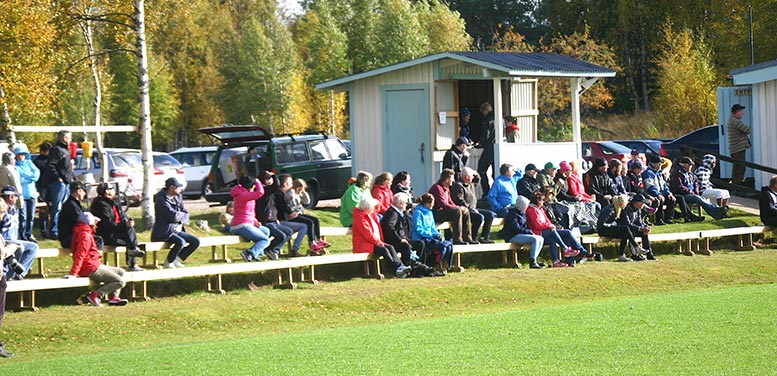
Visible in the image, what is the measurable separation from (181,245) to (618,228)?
8.35 m

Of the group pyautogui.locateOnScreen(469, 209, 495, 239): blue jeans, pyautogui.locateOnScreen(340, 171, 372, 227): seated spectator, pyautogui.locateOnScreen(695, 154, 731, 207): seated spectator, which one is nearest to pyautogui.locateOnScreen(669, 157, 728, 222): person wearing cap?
pyautogui.locateOnScreen(695, 154, 731, 207): seated spectator

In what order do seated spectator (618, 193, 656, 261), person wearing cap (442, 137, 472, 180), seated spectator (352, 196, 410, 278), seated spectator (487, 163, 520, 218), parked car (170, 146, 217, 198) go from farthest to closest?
parked car (170, 146, 217, 198)
person wearing cap (442, 137, 472, 180)
seated spectator (487, 163, 520, 218)
seated spectator (618, 193, 656, 261)
seated spectator (352, 196, 410, 278)

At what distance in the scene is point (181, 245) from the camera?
19094 millimetres

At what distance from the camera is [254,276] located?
63.3ft

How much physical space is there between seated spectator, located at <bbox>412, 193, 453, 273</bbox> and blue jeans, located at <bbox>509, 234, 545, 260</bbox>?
1570mm

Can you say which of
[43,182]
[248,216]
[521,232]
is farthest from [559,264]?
[43,182]

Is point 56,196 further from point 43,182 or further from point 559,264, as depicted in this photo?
point 559,264

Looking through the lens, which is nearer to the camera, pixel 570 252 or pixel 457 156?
pixel 570 252

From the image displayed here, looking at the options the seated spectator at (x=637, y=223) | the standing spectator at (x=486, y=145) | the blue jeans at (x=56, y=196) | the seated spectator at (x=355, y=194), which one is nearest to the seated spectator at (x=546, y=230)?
the seated spectator at (x=637, y=223)

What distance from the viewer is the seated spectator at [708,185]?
26750 millimetres

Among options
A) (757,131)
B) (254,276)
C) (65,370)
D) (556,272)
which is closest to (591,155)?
(757,131)

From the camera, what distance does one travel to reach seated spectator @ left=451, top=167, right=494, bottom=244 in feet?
72.7

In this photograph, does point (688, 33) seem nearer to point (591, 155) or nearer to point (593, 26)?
point (593, 26)

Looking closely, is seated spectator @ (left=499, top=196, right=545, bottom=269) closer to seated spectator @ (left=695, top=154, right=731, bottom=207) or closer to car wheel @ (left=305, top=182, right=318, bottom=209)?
seated spectator @ (left=695, top=154, right=731, bottom=207)
